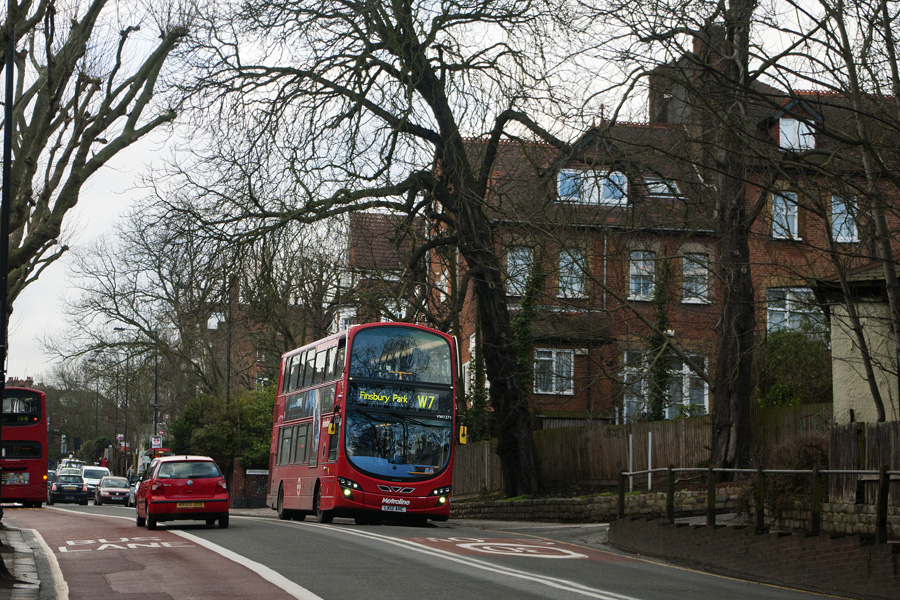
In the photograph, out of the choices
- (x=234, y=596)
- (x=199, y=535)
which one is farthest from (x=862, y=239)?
(x=199, y=535)

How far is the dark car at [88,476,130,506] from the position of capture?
53.1 meters

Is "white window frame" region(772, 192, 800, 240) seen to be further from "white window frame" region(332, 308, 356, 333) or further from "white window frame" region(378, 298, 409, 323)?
"white window frame" region(332, 308, 356, 333)

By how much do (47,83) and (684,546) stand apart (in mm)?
13613

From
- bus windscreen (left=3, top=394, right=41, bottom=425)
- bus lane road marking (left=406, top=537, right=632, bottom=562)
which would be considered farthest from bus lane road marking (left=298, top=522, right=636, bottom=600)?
bus windscreen (left=3, top=394, right=41, bottom=425)

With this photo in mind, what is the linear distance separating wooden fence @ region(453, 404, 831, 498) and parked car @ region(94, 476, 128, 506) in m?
23.5

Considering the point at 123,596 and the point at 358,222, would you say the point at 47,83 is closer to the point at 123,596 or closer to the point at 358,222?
the point at 358,222

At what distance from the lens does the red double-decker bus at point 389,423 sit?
24.6 metres

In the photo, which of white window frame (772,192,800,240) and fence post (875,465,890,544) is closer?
white window frame (772,192,800,240)

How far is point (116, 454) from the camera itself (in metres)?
106

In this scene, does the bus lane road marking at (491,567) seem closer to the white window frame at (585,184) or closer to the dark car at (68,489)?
the white window frame at (585,184)

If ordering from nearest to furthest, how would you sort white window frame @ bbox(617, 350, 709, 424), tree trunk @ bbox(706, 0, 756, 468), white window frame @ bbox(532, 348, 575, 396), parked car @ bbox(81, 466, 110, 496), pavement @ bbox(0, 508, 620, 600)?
pavement @ bbox(0, 508, 620, 600)
tree trunk @ bbox(706, 0, 756, 468)
white window frame @ bbox(617, 350, 709, 424)
white window frame @ bbox(532, 348, 575, 396)
parked car @ bbox(81, 466, 110, 496)

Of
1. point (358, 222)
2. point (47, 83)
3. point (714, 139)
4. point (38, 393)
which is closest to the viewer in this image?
point (714, 139)

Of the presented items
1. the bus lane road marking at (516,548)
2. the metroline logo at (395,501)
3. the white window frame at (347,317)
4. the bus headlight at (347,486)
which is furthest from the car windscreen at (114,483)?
the bus lane road marking at (516,548)

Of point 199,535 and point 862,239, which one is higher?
point 862,239
